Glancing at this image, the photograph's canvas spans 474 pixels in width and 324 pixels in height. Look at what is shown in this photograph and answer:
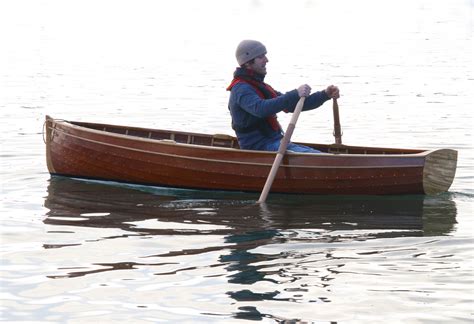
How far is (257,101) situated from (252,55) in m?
0.62

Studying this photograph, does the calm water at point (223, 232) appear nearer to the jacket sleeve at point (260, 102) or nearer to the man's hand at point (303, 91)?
the jacket sleeve at point (260, 102)

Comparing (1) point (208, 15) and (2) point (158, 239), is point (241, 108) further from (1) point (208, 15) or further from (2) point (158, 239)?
(1) point (208, 15)

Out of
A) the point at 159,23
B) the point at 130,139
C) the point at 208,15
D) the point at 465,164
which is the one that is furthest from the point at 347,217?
the point at 208,15

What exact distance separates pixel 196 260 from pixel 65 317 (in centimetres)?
209

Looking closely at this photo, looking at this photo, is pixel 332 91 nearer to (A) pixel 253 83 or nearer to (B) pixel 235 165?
(A) pixel 253 83

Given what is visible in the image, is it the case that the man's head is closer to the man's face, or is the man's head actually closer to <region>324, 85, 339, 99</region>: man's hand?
the man's face

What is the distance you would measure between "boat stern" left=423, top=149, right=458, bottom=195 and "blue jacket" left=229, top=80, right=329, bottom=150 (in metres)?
1.54

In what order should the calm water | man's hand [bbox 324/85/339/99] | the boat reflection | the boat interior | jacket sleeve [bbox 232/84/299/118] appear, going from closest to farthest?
the calm water → the boat reflection → jacket sleeve [bbox 232/84/299/118] → man's hand [bbox 324/85/339/99] → the boat interior

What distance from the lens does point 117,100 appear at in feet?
91.0

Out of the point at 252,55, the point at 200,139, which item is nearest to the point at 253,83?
the point at 252,55

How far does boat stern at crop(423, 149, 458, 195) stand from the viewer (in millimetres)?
13742

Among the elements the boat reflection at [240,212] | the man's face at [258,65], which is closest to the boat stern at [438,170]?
the boat reflection at [240,212]

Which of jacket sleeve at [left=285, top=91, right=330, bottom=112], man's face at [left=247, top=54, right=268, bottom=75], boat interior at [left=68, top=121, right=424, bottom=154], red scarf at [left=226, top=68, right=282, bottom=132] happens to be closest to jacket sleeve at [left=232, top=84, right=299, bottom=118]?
red scarf at [left=226, top=68, right=282, bottom=132]

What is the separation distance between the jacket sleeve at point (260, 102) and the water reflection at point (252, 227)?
113 cm
